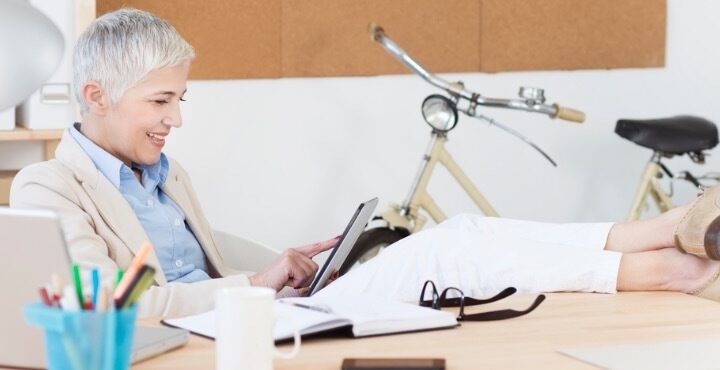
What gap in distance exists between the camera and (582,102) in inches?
185

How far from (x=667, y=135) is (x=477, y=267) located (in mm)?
1855

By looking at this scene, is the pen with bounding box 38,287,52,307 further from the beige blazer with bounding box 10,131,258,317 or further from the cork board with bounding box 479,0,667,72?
the cork board with bounding box 479,0,667,72

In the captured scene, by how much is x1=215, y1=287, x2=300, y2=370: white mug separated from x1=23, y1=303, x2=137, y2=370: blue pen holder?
0.15 metres

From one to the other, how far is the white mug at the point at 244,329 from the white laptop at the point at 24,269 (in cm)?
20

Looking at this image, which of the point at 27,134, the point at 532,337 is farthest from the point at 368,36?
the point at 532,337

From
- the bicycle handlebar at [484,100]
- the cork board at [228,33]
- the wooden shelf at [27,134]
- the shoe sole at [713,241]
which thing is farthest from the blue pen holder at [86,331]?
the cork board at [228,33]

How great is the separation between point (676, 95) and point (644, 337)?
3129 millimetres

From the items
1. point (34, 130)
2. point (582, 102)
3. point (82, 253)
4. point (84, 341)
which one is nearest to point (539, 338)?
point (84, 341)

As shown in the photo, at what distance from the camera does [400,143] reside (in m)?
4.40

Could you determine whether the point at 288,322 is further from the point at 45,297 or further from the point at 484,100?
the point at 484,100

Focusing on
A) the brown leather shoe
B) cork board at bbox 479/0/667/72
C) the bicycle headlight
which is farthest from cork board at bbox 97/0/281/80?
the brown leather shoe

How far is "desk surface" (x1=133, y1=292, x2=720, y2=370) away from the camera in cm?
169

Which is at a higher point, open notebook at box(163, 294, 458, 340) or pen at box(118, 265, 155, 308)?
pen at box(118, 265, 155, 308)

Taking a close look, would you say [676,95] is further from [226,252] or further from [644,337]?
[644,337]
